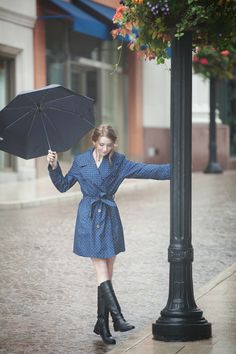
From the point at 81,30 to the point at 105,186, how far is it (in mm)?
17327

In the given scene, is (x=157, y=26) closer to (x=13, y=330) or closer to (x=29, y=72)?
(x=13, y=330)

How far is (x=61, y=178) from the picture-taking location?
6.53 metres

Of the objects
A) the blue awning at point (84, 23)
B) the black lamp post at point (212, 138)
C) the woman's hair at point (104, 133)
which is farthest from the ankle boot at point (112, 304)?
the black lamp post at point (212, 138)

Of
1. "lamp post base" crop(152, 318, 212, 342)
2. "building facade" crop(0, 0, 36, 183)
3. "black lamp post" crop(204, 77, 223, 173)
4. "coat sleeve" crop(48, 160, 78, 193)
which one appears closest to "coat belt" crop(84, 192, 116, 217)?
"coat sleeve" crop(48, 160, 78, 193)

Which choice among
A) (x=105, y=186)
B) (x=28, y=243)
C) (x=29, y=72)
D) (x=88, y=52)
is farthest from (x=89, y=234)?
(x=88, y=52)

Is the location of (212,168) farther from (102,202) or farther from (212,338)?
(212,338)

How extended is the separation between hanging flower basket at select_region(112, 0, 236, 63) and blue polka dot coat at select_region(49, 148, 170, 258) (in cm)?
75

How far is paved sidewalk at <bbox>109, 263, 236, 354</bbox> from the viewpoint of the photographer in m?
5.98

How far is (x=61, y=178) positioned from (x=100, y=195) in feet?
0.93

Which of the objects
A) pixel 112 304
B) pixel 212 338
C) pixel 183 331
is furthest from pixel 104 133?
pixel 212 338

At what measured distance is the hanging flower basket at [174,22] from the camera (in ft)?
19.6

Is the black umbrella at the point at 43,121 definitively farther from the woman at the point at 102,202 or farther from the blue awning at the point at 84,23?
the blue awning at the point at 84,23

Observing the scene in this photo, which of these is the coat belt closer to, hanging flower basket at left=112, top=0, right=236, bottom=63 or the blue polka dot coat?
the blue polka dot coat

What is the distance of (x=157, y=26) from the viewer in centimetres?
617
